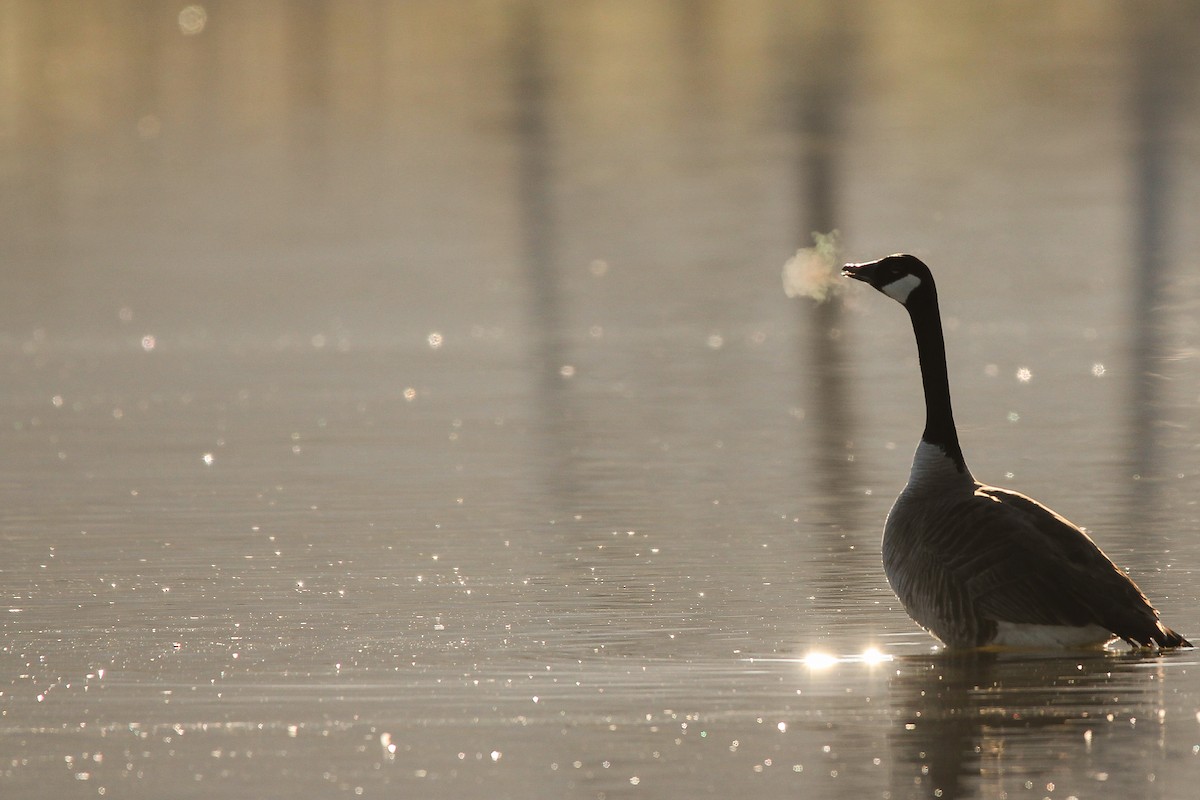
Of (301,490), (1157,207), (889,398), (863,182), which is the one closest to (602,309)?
(889,398)

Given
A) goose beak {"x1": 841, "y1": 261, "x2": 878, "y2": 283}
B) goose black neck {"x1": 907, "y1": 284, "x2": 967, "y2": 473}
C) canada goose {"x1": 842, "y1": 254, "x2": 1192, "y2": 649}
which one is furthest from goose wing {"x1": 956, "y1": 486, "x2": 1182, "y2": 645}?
goose beak {"x1": 841, "y1": 261, "x2": 878, "y2": 283}

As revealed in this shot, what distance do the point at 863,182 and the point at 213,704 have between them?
53.1m

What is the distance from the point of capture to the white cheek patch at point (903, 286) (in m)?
10.4

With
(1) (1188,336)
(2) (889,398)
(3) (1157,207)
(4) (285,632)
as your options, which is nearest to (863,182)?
Answer: (3) (1157,207)

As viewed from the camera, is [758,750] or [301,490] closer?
[758,750]

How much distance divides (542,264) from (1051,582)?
33261 millimetres

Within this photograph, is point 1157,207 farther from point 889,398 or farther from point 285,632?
point 285,632

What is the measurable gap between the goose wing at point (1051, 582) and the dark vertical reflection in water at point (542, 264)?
4842 millimetres

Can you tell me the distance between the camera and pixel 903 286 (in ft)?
34.1

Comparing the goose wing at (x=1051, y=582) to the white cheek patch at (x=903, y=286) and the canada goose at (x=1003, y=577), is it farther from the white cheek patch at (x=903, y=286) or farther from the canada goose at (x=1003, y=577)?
the white cheek patch at (x=903, y=286)

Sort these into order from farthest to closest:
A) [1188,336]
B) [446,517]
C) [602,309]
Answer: [602,309] < [1188,336] < [446,517]

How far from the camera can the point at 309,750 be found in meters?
7.45

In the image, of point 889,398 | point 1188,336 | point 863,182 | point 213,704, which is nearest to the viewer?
point 213,704

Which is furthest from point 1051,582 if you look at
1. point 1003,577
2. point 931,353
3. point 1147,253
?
point 1147,253
